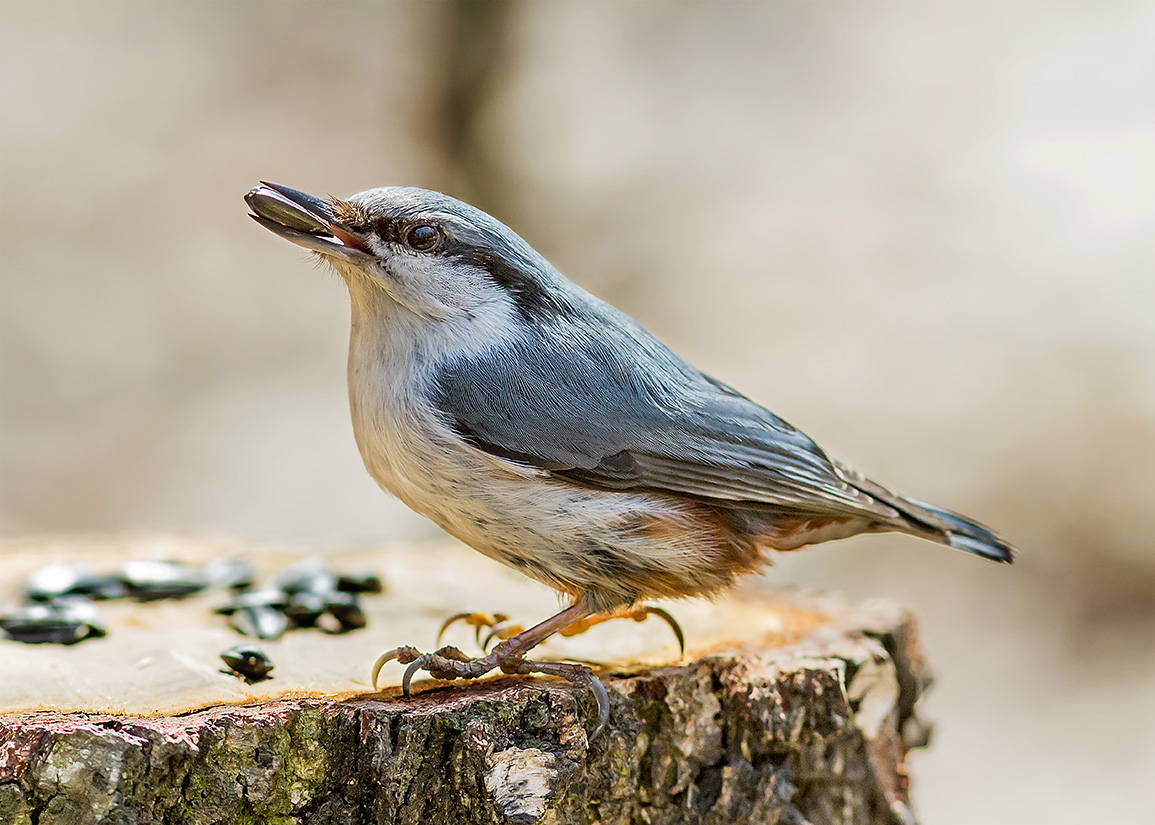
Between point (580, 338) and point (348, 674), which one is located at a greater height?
point (580, 338)

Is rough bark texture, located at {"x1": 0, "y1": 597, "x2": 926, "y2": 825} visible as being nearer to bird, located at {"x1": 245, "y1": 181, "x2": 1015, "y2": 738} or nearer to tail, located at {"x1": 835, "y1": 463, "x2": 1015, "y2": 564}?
bird, located at {"x1": 245, "y1": 181, "x2": 1015, "y2": 738}

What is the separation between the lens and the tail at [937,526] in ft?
Result: 7.49

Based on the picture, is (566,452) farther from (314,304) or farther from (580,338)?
(314,304)

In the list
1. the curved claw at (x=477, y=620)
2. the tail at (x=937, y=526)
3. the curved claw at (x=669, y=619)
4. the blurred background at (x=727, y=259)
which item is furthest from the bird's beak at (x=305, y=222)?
the blurred background at (x=727, y=259)

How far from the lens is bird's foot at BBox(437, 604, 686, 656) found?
233 cm

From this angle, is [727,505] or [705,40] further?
[705,40]

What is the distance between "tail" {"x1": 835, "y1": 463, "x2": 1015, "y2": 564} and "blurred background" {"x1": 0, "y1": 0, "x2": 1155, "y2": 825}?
10.7 ft

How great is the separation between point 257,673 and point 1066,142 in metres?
5.31

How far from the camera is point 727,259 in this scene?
642cm

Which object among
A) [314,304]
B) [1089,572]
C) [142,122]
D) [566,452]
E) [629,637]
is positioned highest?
[142,122]

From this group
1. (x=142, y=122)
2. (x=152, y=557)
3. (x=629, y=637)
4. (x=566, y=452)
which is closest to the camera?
(x=566, y=452)

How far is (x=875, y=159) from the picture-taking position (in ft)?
20.1

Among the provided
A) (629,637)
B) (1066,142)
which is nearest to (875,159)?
(1066,142)

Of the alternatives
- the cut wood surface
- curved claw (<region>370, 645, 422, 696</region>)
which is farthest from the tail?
curved claw (<region>370, 645, 422, 696</region>)
